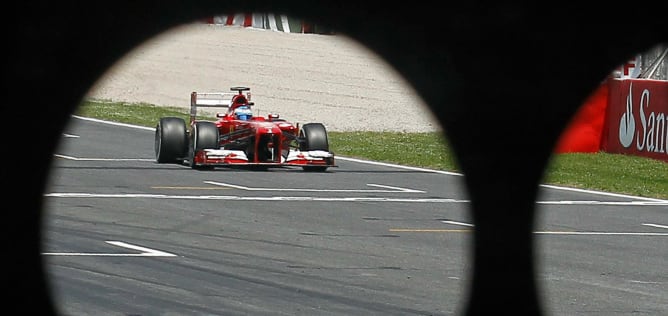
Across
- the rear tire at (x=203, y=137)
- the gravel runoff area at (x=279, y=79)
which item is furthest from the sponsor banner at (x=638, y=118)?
the gravel runoff area at (x=279, y=79)

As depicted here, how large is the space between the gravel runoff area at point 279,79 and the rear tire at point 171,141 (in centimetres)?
1022

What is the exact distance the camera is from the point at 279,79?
149 ft

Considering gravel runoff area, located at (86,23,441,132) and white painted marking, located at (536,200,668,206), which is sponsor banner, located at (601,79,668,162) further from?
gravel runoff area, located at (86,23,441,132)

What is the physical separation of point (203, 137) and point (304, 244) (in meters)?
8.18

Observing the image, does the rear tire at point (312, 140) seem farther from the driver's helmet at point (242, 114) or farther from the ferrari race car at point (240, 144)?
the driver's helmet at point (242, 114)

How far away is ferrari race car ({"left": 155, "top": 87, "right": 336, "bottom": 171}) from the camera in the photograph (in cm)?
2092

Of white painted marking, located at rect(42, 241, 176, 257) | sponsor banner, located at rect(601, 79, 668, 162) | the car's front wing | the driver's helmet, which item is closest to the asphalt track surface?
white painted marking, located at rect(42, 241, 176, 257)

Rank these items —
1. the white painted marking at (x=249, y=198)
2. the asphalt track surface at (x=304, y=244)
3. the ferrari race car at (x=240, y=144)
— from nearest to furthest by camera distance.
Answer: the asphalt track surface at (x=304, y=244)
the white painted marking at (x=249, y=198)
the ferrari race car at (x=240, y=144)

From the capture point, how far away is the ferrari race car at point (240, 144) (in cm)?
2092

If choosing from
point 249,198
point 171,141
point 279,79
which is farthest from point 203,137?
point 279,79

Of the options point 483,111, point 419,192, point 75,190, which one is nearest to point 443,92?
point 483,111

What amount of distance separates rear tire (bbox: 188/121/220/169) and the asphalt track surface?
0.40 meters

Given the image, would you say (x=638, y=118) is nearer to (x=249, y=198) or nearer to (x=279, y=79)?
(x=249, y=198)

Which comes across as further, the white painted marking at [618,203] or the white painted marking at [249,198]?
the white painted marking at [618,203]
